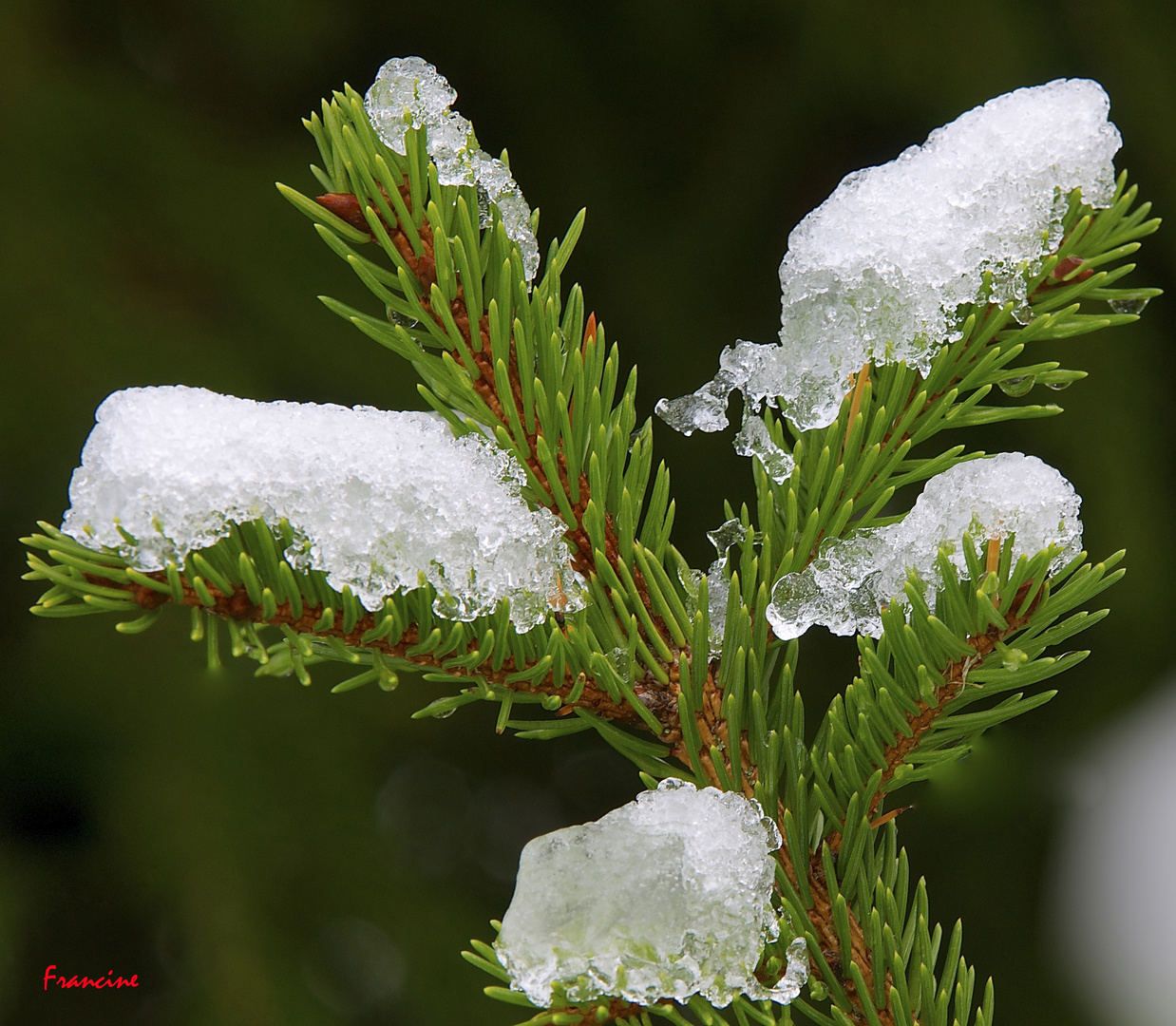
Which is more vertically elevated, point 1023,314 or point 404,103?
point 404,103

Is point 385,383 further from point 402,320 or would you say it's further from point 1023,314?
point 1023,314

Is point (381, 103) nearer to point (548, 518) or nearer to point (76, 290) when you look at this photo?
point (548, 518)

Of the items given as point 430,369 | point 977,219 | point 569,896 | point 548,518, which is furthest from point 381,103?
point 569,896

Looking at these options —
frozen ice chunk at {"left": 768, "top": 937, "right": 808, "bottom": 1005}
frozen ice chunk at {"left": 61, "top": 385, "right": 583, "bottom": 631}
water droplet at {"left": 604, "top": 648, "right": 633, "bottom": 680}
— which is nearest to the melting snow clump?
frozen ice chunk at {"left": 61, "top": 385, "right": 583, "bottom": 631}

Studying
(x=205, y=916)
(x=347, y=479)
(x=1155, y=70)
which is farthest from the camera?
(x=1155, y=70)
